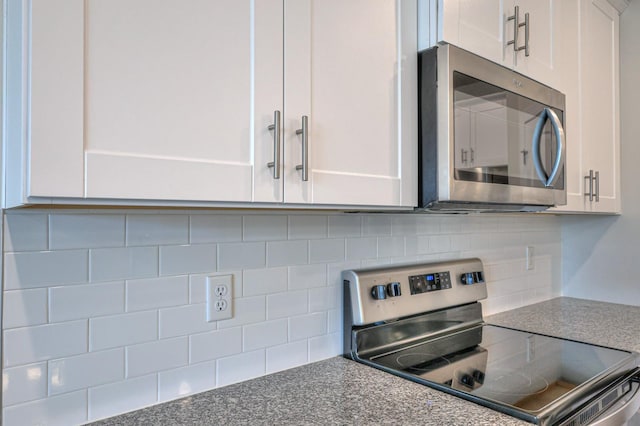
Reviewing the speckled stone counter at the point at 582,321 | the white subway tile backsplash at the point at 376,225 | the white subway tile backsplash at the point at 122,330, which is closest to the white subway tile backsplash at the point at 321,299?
the white subway tile backsplash at the point at 376,225

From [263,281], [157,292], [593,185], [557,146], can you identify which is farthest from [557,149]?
[157,292]

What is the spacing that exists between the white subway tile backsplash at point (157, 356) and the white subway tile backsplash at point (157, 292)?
0.09m

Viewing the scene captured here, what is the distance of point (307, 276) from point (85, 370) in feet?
1.97

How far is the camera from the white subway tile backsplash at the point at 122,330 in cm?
95

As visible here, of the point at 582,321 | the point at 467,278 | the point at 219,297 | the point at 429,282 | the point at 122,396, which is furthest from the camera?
the point at 582,321

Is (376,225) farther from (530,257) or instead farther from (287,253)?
(530,257)

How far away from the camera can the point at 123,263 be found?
0.99 metres

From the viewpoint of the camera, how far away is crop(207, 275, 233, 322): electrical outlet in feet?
3.64

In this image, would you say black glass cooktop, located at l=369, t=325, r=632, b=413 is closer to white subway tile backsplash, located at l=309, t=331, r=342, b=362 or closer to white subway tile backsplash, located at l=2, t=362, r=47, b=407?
white subway tile backsplash, located at l=309, t=331, r=342, b=362

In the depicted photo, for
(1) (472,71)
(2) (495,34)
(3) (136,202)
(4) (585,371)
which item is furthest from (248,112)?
(4) (585,371)

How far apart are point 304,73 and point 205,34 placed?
22cm

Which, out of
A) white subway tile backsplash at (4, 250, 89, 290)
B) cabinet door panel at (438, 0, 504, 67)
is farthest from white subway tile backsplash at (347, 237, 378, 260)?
white subway tile backsplash at (4, 250, 89, 290)

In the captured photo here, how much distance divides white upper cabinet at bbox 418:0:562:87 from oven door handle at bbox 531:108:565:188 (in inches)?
6.4

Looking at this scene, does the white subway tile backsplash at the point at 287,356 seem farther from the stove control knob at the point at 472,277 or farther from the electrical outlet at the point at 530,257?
the electrical outlet at the point at 530,257
